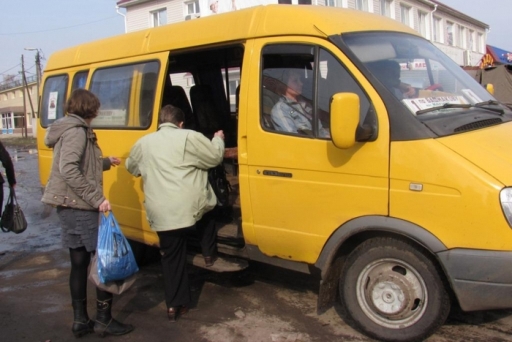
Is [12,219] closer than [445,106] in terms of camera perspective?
No

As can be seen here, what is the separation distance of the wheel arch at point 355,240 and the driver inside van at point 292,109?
2.72 feet

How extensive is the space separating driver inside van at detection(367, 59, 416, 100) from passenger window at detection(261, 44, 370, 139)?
183 mm

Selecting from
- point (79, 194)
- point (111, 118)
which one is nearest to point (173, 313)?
point (79, 194)

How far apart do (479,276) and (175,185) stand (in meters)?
2.41

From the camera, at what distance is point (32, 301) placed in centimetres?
511

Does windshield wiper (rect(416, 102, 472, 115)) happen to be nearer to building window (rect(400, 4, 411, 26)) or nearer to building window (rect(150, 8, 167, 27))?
building window (rect(150, 8, 167, 27))

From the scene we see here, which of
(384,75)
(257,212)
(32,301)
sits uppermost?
(384,75)

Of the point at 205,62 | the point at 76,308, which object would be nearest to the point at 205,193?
the point at 76,308

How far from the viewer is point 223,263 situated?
4.87 metres

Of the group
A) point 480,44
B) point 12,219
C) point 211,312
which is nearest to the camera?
point 211,312

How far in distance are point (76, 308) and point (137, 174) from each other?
4.09 ft

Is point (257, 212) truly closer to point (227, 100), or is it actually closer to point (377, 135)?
point (377, 135)

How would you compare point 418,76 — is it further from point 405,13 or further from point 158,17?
point 405,13

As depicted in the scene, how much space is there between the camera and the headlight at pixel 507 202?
3.22 metres
